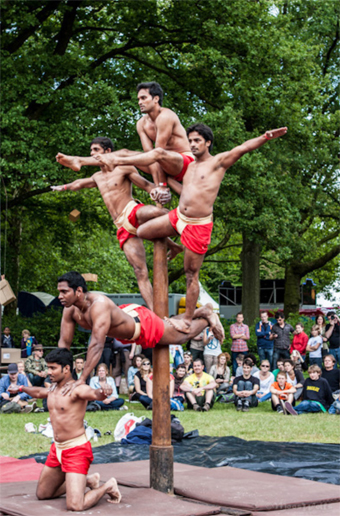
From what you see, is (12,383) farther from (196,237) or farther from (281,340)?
(196,237)

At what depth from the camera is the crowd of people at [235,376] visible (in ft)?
36.0

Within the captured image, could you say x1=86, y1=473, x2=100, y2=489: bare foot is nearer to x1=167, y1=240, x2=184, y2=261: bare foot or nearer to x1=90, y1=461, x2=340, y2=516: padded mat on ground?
x1=90, y1=461, x2=340, y2=516: padded mat on ground

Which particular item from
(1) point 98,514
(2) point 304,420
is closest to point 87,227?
(2) point 304,420

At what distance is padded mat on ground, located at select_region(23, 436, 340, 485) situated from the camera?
6.59 m

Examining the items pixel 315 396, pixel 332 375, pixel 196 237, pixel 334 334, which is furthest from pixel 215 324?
pixel 334 334

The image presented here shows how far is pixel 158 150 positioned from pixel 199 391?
271 inches

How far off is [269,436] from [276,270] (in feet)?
64.2

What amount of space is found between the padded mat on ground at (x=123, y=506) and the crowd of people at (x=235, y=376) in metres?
4.82

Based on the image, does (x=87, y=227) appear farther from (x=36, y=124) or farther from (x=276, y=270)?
(x=276, y=270)

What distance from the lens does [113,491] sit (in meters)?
4.88

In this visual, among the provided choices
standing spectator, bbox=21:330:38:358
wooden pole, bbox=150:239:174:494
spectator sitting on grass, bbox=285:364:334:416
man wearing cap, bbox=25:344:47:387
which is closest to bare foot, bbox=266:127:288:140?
wooden pole, bbox=150:239:174:494

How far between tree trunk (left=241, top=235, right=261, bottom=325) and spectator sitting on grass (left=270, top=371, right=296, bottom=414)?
523 cm

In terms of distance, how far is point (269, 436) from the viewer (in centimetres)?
874

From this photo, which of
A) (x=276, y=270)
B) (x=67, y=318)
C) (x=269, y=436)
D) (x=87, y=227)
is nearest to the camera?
(x=67, y=318)
